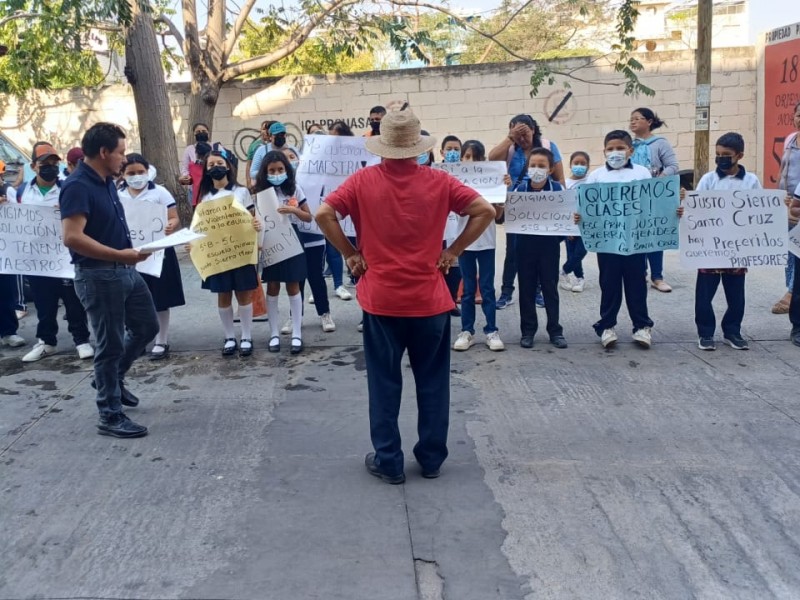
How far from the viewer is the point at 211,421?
5.18 meters

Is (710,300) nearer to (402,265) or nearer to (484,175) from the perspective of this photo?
(484,175)

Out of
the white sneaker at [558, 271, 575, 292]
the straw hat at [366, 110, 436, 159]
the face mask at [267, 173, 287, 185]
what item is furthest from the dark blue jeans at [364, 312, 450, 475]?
the white sneaker at [558, 271, 575, 292]

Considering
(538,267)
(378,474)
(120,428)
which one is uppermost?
(538,267)

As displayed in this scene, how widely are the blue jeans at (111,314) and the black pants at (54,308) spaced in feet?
6.06

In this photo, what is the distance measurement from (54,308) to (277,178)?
84.8 inches

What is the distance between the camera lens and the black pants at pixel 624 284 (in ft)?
21.4

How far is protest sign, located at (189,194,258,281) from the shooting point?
635 centimetres

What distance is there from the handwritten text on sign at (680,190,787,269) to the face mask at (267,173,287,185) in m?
3.18

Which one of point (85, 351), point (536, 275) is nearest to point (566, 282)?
point (536, 275)

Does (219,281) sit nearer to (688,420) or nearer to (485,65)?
(688,420)

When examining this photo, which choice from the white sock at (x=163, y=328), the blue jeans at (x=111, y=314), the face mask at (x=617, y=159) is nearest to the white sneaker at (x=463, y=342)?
the face mask at (x=617, y=159)

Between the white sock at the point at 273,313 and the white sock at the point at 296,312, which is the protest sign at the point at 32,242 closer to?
the white sock at the point at 273,313

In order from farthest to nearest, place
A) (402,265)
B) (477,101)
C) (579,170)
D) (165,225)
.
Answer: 1. (477,101)
2. (579,170)
3. (165,225)
4. (402,265)

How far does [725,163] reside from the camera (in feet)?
21.0
